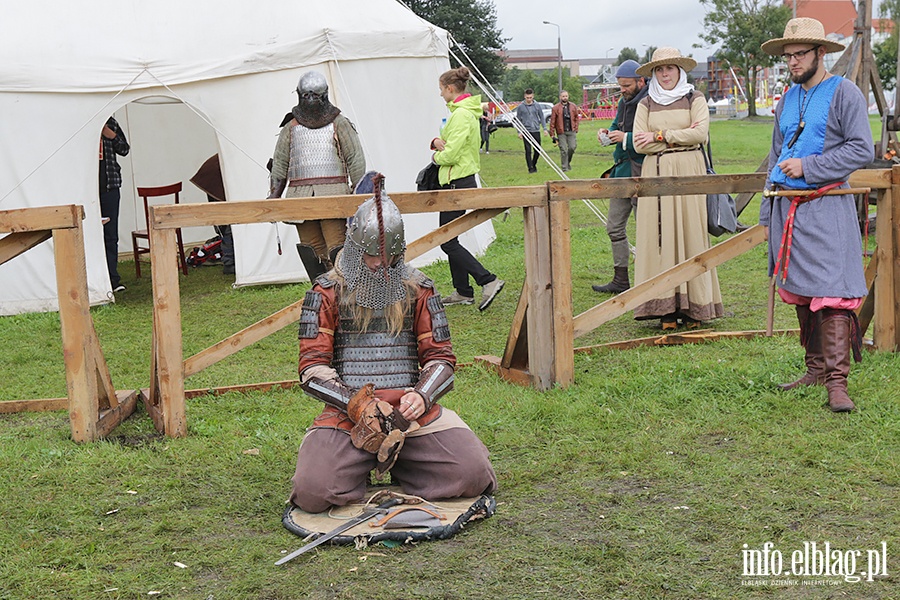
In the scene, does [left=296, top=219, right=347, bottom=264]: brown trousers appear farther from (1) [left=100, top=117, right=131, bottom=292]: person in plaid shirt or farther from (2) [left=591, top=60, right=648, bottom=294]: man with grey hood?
(1) [left=100, top=117, right=131, bottom=292]: person in plaid shirt

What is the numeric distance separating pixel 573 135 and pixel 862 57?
10.2m

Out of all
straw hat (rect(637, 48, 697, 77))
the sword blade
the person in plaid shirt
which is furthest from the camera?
the person in plaid shirt

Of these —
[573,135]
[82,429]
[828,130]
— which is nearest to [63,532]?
[82,429]

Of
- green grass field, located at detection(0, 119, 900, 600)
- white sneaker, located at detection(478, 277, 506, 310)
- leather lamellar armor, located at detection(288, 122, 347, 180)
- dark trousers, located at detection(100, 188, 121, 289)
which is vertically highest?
leather lamellar armor, located at detection(288, 122, 347, 180)

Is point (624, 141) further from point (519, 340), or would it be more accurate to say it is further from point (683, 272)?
point (519, 340)

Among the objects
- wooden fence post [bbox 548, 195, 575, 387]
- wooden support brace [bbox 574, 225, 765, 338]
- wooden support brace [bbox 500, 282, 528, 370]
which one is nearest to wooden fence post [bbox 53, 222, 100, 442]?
wooden support brace [bbox 500, 282, 528, 370]

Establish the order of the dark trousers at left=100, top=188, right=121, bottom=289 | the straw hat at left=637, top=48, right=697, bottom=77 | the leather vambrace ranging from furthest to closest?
the dark trousers at left=100, top=188, right=121, bottom=289, the straw hat at left=637, top=48, right=697, bottom=77, the leather vambrace

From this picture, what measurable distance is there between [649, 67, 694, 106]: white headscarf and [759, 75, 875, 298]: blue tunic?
1721 millimetres

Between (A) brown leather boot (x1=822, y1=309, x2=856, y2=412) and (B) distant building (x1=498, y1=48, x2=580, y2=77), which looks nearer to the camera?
(A) brown leather boot (x1=822, y1=309, x2=856, y2=412)

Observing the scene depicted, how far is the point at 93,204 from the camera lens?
9484 mm

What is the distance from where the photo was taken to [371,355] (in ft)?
13.3

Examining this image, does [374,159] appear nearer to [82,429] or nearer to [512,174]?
[82,429]

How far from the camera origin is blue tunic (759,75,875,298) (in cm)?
493

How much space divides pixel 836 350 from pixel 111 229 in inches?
279
